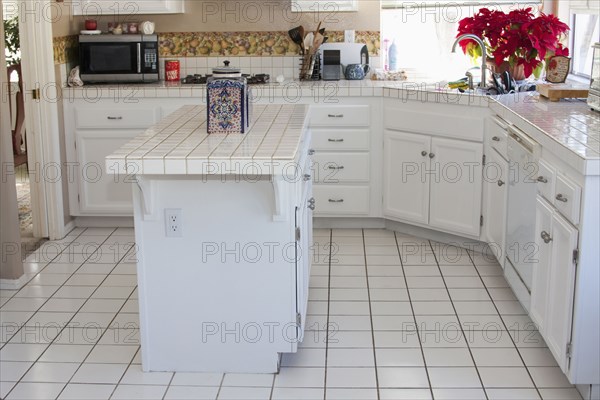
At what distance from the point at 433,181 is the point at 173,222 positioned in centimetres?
223

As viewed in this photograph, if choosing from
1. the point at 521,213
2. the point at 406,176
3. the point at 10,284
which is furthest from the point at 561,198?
the point at 10,284

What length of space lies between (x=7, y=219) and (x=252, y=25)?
232cm

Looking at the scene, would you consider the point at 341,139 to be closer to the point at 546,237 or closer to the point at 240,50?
the point at 240,50

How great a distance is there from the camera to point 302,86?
5371 mm

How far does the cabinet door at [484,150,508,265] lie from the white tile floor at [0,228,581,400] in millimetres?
192

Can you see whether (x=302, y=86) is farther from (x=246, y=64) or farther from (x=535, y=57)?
(x=535, y=57)

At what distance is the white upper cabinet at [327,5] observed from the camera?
5539 millimetres

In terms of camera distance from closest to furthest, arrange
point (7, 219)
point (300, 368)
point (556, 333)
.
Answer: point (556, 333) < point (300, 368) < point (7, 219)

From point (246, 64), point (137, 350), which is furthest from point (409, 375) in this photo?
point (246, 64)

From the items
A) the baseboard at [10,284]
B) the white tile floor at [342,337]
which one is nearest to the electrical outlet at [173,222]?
the white tile floor at [342,337]

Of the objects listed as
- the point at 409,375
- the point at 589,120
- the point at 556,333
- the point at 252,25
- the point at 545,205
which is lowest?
the point at 409,375

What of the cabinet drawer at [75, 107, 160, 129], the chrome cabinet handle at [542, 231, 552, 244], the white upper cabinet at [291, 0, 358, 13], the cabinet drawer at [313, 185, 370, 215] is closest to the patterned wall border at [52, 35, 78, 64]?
the cabinet drawer at [75, 107, 160, 129]

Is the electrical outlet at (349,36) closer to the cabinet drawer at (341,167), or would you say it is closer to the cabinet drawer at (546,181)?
the cabinet drawer at (341,167)

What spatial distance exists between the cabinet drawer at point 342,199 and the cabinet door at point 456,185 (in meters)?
0.51
